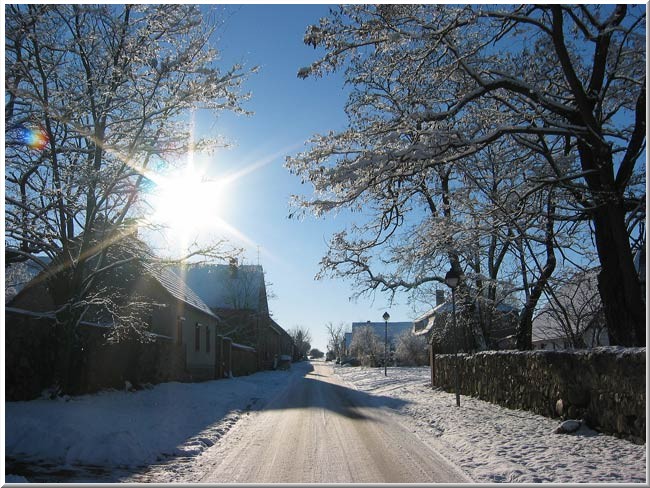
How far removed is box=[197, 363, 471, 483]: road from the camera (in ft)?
23.1

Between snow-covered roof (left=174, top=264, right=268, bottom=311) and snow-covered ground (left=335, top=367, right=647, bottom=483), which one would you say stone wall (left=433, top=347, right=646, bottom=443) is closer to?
snow-covered ground (left=335, top=367, right=647, bottom=483)

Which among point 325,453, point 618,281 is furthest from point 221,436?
point 618,281

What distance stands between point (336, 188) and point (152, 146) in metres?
5.24

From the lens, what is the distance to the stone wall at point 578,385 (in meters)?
7.98

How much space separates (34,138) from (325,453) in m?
8.96

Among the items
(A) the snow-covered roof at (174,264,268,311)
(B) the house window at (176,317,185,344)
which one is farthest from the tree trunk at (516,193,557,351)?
(A) the snow-covered roof at (174,264,268,311)

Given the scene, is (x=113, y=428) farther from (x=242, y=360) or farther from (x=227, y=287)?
(x=227, y=287)

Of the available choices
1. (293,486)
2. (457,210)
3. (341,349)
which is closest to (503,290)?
(457,210)

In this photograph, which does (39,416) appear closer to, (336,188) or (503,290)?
(336,188)

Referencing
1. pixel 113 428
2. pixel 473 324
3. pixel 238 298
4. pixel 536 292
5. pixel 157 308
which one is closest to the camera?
pixel 113 428

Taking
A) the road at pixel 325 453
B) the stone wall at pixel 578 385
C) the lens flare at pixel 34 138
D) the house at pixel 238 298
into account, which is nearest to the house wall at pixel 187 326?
the lens flare at pixel 34 138

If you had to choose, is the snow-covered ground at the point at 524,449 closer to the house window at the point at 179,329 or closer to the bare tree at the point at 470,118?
the bare tree at the point at 470,118

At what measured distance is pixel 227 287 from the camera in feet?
161

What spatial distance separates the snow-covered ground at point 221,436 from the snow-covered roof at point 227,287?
111ft
